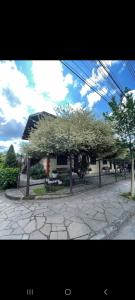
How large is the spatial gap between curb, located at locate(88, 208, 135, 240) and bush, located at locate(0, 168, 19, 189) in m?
4.32

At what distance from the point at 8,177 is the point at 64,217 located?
361cm

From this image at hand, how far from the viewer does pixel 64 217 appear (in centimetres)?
334

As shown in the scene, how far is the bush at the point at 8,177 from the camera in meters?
6.06

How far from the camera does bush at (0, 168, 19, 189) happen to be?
606 centimetres

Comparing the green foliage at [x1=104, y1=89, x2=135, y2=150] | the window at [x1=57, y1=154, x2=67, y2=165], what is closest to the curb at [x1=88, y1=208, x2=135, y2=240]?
the green foliage at [x1=104, y1=89, x2=135, y2=150]

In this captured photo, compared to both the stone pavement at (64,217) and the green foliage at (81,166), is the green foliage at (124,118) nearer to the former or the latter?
the stone pavement at (64,217)

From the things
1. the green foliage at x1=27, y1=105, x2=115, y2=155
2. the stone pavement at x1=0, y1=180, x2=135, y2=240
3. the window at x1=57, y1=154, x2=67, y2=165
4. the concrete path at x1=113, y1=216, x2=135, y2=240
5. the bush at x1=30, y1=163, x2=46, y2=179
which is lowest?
the concrete path at x1=113, y1=216, x2=135, y2=240

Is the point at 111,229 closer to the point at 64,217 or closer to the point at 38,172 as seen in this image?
the point at 64,217
